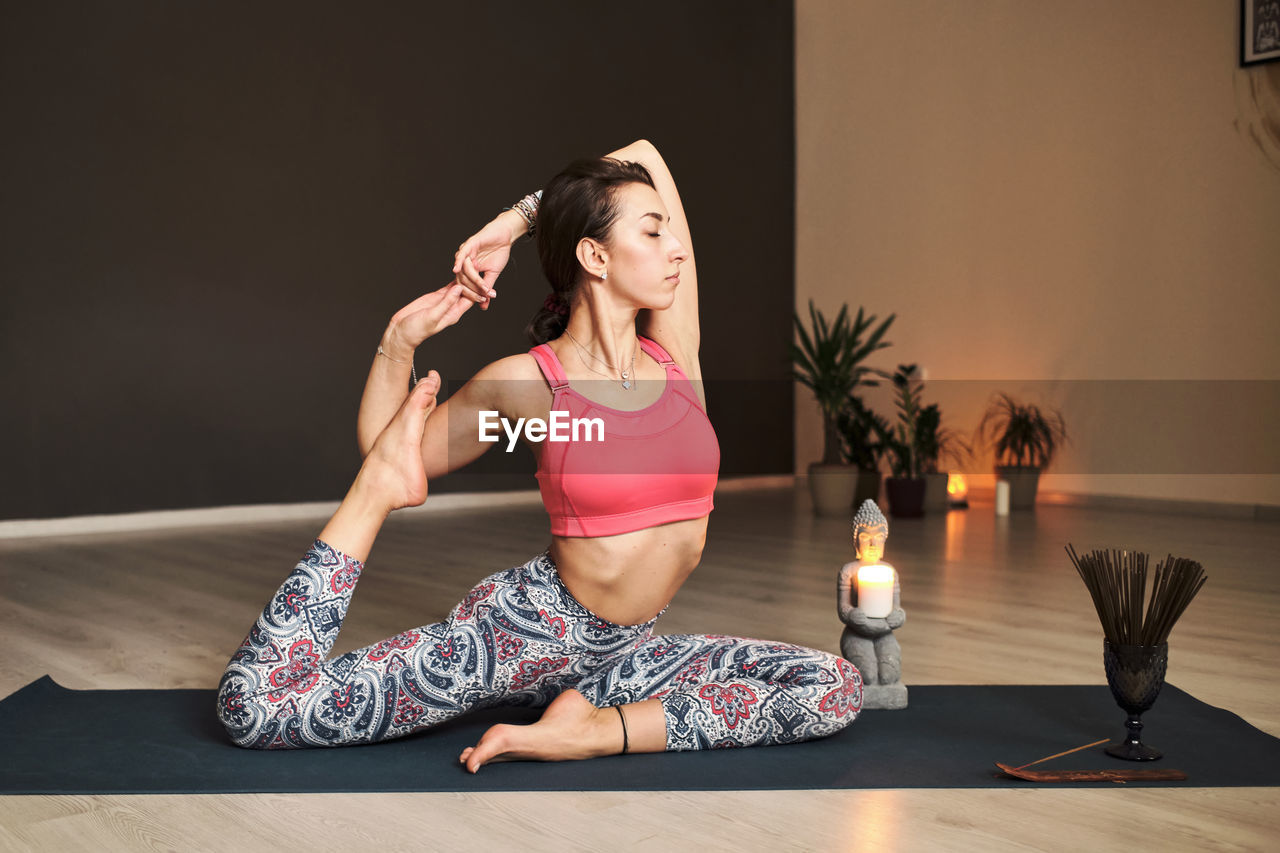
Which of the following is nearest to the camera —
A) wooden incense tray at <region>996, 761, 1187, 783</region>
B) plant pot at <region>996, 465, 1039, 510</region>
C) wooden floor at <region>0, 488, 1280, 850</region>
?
wooden floor at <region>0, 488, 1280, 850</region>

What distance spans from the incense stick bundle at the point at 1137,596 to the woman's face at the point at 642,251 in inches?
30.7

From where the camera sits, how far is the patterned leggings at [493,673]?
1.87 m

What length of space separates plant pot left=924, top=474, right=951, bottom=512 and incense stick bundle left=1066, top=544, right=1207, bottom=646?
405 cm

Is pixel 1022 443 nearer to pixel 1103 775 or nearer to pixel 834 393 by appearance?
pixel 834 393

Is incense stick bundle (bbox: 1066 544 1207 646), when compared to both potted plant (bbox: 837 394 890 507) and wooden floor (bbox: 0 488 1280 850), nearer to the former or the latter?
wooden floor (bbox: 0 488 1280 850)

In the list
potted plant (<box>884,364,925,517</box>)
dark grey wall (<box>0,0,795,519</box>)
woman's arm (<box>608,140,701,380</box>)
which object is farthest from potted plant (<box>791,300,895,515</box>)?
woman's arm (<box>608,140,701,380</box>)

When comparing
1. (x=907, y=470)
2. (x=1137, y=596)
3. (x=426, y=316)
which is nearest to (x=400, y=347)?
(x=426, y=316)

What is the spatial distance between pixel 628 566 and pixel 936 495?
4303mm

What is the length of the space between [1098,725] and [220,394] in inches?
187

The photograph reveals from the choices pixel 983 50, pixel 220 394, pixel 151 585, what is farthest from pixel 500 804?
pixel 983 50

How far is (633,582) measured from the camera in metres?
1.90

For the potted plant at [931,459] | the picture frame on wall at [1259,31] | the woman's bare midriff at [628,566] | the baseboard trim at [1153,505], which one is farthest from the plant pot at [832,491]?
the woman's bare midriff at [628,566]

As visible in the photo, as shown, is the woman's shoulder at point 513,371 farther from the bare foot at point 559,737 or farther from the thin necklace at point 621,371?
the bare foot at point 559,737

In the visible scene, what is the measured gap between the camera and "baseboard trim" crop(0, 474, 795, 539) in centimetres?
525
